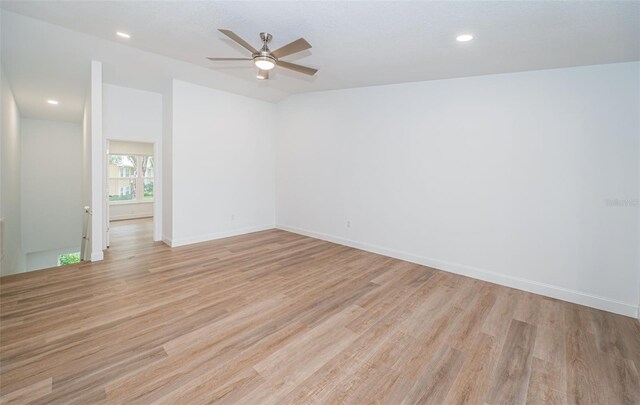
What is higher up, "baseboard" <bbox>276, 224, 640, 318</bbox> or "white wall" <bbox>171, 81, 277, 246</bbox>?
"white wall" <bbox>171, 81, 277, 246</bbox>

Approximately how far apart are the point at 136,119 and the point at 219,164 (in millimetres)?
1746

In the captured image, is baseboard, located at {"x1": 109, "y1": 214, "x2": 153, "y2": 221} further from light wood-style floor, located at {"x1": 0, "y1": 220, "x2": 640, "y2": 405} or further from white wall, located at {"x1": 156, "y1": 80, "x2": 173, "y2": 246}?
light wood-style floor, located at {"x1": 0, "y1": 220, "x2": 640, "y2": 405}

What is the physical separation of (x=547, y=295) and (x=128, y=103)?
7.56m

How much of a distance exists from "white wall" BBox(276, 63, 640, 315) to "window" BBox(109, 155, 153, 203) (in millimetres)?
6878

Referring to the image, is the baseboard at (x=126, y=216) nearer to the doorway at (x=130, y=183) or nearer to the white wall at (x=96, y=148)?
the doorway at (x=130, y=183)

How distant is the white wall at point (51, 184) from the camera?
707 centimetres

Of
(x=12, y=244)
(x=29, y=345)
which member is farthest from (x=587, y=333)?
(x=12, y=244)

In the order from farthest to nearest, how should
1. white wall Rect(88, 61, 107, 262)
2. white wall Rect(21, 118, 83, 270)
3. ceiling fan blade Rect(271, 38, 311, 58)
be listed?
white wall Rect(21, 118, 83, 270)
white wall Rect(88, 61, 107, 262)
ceiling fan blade Rect(271, 38, 311, 58)

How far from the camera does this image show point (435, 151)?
14.3 feet

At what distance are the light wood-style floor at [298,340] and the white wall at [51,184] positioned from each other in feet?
16.8

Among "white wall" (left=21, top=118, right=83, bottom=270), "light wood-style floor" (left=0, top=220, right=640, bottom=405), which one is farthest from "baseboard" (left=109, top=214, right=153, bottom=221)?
"light wood-style floor" (left=0, top=220, right=640, bottom=405)

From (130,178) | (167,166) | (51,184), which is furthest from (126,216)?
(167,166)

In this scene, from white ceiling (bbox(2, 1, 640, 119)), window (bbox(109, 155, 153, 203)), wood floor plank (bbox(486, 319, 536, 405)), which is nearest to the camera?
wood floor plank (bbox(486, 319, 536, 405))

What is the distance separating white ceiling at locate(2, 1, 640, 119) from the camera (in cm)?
246
